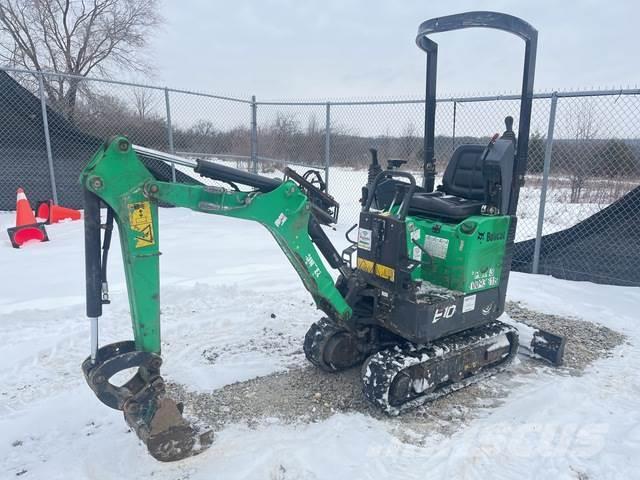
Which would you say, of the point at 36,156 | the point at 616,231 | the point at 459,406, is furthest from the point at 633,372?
the point at 36,156

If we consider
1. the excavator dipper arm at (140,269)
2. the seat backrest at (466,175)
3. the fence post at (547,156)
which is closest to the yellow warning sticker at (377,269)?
the excavator dipper arm at (140,269)

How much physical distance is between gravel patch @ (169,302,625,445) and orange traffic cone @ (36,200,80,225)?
20.0 feet

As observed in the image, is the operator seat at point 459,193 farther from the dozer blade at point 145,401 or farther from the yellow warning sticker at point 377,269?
the dozer blade at point 145,401

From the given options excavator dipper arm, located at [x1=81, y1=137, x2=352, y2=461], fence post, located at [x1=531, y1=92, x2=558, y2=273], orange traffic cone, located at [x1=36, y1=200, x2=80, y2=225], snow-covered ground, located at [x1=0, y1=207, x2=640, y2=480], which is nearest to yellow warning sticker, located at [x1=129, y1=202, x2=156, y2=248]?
excavator dipper arm, located at [x1=81, y1=137, x2=352, y2=461]

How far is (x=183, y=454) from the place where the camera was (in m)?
2.89

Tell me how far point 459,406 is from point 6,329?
14.1 feet

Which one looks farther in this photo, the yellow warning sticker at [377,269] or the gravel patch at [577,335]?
the gravel patch at [577,335]

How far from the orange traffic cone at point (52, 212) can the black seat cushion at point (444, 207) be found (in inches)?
292

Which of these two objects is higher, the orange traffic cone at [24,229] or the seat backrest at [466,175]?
the seat backrest at [466,175]

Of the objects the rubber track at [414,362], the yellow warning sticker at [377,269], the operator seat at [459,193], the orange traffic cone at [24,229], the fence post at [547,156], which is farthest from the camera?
the orange traffic cone at [24,229]

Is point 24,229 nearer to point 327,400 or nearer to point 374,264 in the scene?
point 327,400

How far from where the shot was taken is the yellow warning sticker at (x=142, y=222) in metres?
2.66

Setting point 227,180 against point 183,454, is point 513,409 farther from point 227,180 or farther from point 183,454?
point 227,180

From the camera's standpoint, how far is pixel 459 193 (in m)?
4.22
